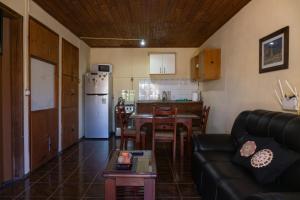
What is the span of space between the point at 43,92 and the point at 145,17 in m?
2.08

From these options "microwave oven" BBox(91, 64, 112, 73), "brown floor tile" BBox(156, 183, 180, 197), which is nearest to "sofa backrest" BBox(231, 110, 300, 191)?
"brown floor tile" BBox(156, 183, 180, 197)

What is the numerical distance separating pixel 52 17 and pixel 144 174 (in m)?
3.33

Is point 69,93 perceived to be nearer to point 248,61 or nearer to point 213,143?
point 213,143

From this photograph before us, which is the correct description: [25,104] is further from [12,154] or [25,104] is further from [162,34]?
[162,34]

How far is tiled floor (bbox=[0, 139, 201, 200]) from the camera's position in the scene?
276cm

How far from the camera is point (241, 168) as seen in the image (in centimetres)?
220

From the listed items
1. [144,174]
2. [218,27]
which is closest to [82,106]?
[218,27]

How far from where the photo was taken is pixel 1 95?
3025 millimetres

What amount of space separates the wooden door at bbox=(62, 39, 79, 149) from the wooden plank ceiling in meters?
0.49

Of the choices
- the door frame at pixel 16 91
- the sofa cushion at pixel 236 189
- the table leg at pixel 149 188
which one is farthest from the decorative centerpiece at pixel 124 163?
the door frame at pixel 16 91

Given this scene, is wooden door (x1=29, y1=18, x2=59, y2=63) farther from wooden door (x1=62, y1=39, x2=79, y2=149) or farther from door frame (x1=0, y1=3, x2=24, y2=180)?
wooden door (x1=62, y1=39, x2=79, y2=149)

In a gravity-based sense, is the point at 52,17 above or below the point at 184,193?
above

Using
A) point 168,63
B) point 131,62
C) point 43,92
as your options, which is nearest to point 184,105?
point 168,63

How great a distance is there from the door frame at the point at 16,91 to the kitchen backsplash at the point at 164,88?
161 inches
